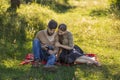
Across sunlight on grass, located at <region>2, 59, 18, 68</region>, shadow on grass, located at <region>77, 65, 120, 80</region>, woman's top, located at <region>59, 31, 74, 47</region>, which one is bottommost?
shadow on grass, located at <region>77, 65, 120, 80</region>

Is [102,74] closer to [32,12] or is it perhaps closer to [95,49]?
[95,49]

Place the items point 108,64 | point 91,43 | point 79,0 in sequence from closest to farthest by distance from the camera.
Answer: point 108,64
point 91,43
point 79,0

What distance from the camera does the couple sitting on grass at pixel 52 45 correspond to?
11.1 meters

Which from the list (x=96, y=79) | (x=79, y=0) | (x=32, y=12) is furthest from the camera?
(x=79, y=0)

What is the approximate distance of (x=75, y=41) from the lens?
595 inches

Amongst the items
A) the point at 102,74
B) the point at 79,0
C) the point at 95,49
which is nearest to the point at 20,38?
the point at 95,49

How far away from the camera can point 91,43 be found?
15039mm

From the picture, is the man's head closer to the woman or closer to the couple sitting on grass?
the couple sitting on grass

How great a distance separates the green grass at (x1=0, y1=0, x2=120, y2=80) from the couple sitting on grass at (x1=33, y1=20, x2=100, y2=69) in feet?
1.18

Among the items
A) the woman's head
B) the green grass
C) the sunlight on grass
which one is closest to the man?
the woman's head

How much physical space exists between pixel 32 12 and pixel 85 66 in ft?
20.2

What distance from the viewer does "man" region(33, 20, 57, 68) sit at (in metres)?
11.0

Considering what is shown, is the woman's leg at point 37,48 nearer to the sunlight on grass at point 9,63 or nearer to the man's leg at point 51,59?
the man's leg at point 51,59

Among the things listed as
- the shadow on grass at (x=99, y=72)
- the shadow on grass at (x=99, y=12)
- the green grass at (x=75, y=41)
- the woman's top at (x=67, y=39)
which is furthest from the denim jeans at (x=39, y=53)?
the shadow on grass at (x=99, y=12)
